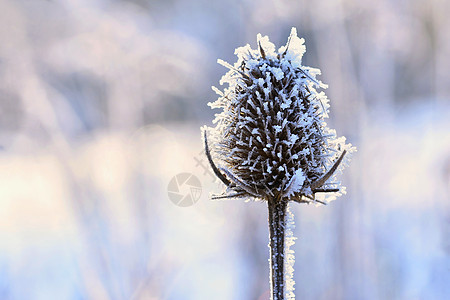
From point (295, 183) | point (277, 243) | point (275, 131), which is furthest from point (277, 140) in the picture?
point (277, 243)

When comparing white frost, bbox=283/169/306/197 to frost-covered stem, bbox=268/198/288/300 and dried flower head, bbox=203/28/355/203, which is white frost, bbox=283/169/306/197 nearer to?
dried flower head, bbox=203/28/355/203

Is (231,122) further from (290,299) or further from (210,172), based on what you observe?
(290,299)

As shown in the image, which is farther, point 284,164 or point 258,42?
point 258,42

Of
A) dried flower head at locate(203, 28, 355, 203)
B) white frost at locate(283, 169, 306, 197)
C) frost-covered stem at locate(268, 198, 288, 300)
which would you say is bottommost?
frost-covered stem at locate(268, 198, 288, 300)

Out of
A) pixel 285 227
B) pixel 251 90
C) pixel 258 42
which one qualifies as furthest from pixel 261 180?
pixel 258 42

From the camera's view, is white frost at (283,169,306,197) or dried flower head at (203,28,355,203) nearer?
white frost at (283,169,306,197)

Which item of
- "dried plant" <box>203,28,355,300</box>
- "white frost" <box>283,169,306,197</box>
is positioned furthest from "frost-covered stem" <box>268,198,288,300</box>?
"white frost" <box>283,169,306,197</box>

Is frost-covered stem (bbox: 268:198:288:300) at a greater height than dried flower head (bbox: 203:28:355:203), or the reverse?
dried flower head (bbox: 203:28:355:203)
